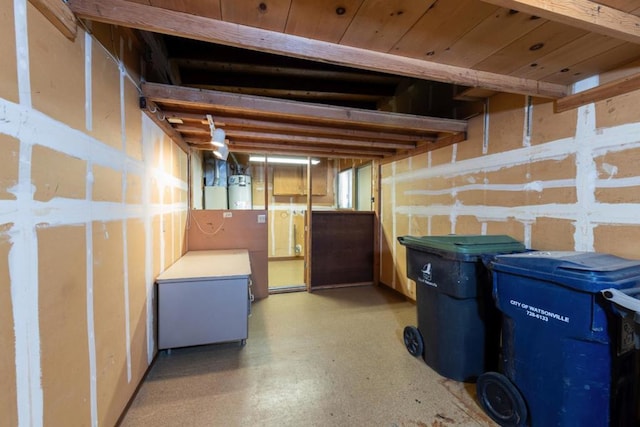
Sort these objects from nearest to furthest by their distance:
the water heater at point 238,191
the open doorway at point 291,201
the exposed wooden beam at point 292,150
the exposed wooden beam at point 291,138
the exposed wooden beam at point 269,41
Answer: the exposed wooden beam at point 269,41 < the exposed wooden beam at point 291,138 < the exposed wooden beam at point 292,150 < the water heater at point 238,191 < the open doorway at point 291,201

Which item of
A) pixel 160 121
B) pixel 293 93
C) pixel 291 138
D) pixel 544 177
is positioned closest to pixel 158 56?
pixel 160 121

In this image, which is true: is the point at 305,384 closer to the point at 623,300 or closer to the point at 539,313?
the point at 539,313

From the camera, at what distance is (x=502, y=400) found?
1.54 meters

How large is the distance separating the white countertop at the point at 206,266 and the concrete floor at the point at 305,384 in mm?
704

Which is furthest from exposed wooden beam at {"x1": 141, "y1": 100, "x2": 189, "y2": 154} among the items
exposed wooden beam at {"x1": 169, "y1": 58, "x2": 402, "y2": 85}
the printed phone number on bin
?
the printed phone number on bin

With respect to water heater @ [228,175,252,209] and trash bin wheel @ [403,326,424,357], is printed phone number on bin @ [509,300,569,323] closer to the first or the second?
trash bin wheel @ [403,326,424,357]

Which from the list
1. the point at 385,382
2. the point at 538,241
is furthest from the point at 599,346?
the point at 385,382

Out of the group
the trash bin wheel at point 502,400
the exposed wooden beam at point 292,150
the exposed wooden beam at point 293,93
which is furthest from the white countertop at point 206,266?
the exposed wooden beam at point 293,93

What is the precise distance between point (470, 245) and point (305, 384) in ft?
5.03

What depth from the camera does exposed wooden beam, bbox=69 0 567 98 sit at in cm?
113

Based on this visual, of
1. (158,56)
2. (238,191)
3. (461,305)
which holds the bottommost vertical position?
(461,305)

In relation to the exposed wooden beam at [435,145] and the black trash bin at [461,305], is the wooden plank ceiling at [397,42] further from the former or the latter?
the black trash bin at [461,305]

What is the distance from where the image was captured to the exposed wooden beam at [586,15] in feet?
3.37

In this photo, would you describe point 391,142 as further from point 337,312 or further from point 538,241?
point 337,312
